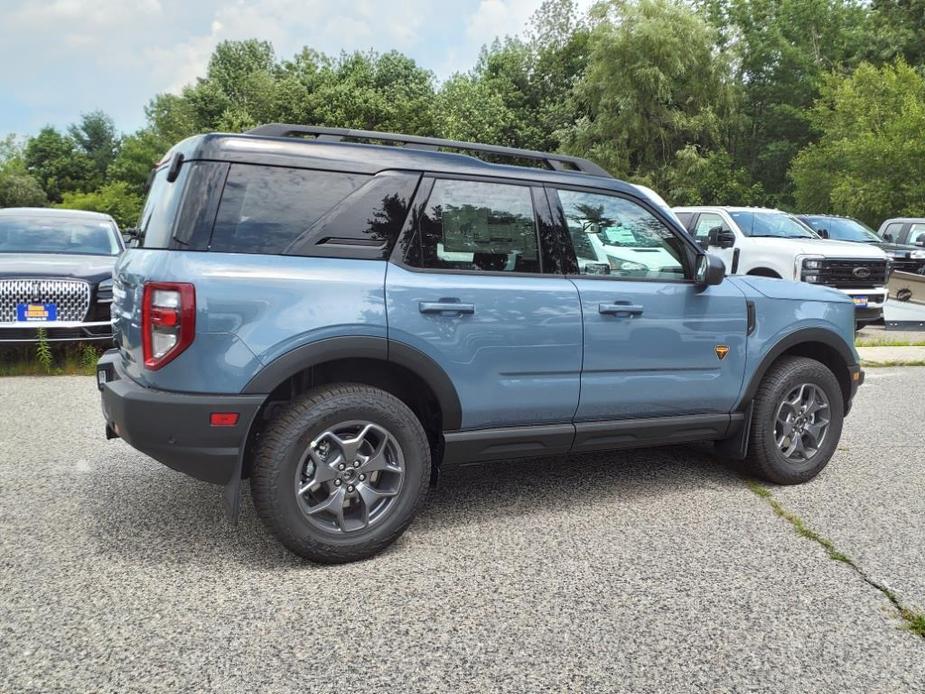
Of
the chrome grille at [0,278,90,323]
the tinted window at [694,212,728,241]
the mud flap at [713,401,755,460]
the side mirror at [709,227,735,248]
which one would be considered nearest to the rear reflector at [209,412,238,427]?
the mud flap at [713,401,755,460]

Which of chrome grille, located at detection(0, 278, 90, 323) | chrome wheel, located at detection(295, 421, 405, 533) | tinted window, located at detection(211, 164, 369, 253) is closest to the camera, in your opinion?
tinted window, located at detection(211, 164, 369, 253)

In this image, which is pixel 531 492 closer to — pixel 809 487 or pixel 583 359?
pixel 583 359

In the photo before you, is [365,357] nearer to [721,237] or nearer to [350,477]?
[350,477]

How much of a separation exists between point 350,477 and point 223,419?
2.01 feet

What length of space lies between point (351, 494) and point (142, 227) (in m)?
1.75

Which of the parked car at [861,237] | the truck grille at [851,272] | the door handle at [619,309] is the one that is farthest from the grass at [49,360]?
the parked car at [861,237]

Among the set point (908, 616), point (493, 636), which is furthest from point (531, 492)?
point (908, 616)

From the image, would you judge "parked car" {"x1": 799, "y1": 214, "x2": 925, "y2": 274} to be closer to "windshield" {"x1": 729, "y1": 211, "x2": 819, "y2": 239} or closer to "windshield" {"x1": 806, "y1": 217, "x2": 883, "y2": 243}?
"windshield" {"x1": 806, "y1": 217, "x2": 883, "y2": 243}

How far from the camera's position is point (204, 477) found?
324 cm

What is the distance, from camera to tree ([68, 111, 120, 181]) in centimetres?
9162

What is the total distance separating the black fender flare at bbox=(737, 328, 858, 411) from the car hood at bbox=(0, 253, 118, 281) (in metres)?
6.32

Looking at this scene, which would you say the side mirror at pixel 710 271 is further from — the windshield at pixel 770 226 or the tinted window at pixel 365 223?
the windshield at pixel 770 226

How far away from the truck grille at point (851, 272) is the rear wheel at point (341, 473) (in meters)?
10.0

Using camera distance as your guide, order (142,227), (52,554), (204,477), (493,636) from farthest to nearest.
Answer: (142,227) < (52,554) < (204,477) < (493,636)
